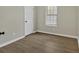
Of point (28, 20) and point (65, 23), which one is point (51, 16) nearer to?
point (65, 23)

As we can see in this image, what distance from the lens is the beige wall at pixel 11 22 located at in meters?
3.86

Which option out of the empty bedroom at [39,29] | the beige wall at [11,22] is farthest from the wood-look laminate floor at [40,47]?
the beige wall at [11,22]

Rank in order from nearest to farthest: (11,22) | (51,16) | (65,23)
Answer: (11,22) → (65,23) → (51,16)

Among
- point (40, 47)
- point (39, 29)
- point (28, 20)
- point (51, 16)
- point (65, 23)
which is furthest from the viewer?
point (39, 29)

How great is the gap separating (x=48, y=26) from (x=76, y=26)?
1261 millimetres

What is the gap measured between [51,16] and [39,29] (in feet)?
2.79

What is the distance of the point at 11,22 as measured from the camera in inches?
167

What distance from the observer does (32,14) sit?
570cm

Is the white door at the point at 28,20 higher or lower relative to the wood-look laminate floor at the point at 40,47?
higher

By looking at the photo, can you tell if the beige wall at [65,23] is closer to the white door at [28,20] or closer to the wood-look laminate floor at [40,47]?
the white door at [28,20]

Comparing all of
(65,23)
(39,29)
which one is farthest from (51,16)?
(39,29)

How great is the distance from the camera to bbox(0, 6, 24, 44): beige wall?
386 centimetres

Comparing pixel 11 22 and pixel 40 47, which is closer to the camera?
pixel 40 47
